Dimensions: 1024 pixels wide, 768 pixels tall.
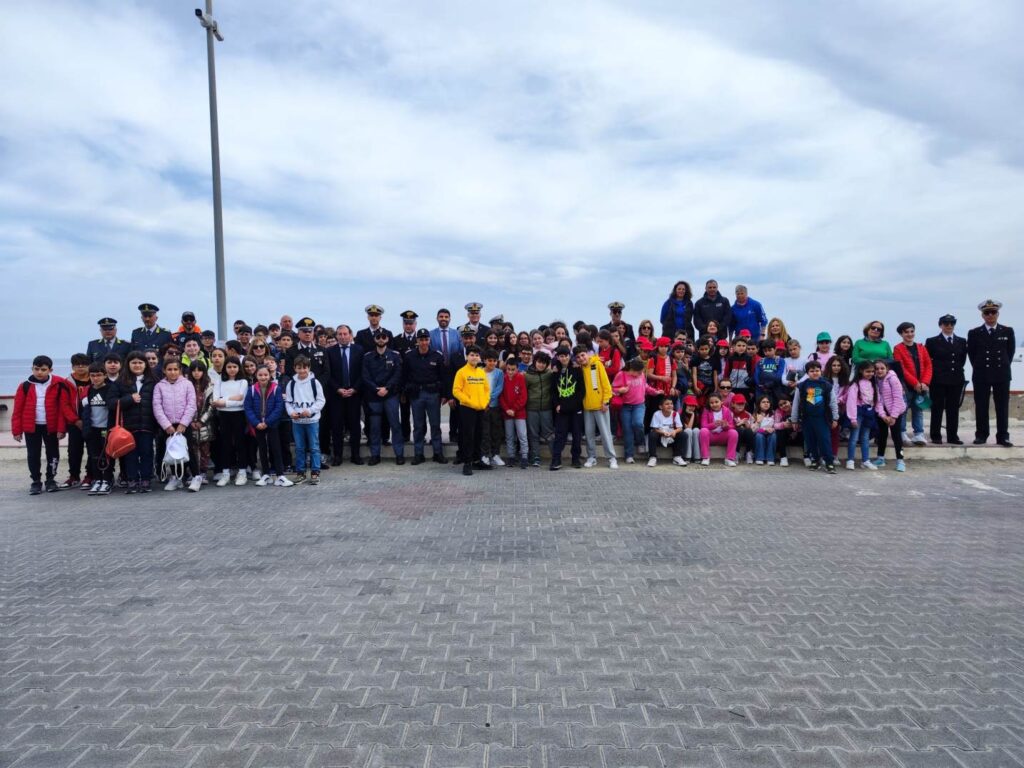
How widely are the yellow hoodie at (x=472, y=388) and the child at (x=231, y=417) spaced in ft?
10.9

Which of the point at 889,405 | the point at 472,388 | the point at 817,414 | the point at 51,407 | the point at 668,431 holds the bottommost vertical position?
the point at 668,431

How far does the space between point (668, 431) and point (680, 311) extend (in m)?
3.23

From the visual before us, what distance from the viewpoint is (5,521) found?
750cm

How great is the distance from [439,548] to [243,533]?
7.31 feet

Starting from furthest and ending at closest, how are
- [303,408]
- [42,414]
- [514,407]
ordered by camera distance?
[514,407], [303,408], [42,414]

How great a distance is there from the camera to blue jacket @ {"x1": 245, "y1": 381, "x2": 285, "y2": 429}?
9.68m

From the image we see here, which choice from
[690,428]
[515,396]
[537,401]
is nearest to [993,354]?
[690,428]

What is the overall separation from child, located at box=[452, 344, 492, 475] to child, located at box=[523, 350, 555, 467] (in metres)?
0.89

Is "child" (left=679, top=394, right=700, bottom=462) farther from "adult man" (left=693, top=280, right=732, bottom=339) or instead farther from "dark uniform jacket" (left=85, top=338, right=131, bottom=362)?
"dark uniform jacket" (left=85, top=338, right=131, bottom=362)

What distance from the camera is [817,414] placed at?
414 inches

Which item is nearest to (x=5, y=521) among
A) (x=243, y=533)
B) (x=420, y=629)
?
(x=243, y=533)

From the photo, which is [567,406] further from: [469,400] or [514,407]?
[469,400]

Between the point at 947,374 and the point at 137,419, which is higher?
the point at 947,374

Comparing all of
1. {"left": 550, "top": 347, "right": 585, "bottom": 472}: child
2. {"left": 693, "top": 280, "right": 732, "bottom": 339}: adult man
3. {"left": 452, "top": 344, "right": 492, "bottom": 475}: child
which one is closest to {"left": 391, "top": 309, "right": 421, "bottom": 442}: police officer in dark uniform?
{"left": 452, "top": 344, "right": 492, "bottom": 475}: child
